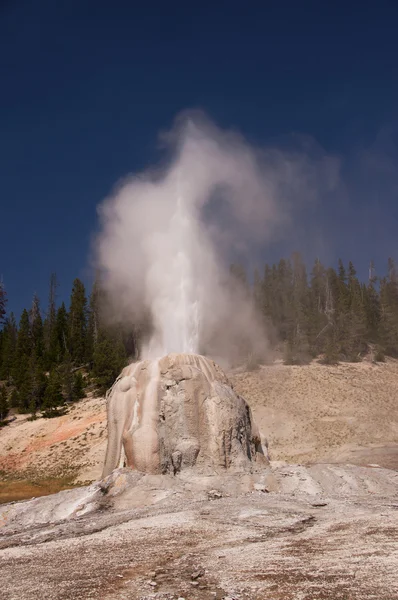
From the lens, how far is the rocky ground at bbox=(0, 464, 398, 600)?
8.30 m

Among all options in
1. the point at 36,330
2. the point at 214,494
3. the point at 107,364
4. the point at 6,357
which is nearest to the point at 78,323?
the point at 36,330

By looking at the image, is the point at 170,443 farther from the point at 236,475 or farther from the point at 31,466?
the point at 31,466

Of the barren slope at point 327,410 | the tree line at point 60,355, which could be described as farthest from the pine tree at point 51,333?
the barren slope at point 327,410

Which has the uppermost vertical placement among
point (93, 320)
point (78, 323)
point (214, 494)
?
point (93, 320)

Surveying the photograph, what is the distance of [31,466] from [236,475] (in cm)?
2657

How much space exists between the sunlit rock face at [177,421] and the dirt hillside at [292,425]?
1619 centimetres

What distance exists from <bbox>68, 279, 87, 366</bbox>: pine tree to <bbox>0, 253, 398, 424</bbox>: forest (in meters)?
0.14

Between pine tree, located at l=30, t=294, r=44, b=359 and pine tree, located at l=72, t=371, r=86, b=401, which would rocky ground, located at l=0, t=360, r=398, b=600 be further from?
pine tree, located at l=30, t=294, r=44, b=359

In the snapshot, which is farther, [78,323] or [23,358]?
[78,323]

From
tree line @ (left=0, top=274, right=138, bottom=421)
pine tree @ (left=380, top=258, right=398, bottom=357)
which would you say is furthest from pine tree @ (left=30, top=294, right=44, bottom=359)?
pine tree @ (left=380, top=258, right=398, bottom=357)

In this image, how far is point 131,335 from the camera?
3007 inches

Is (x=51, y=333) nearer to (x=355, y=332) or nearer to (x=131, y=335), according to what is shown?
(x=131, y=335)

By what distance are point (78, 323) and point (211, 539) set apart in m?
71.1

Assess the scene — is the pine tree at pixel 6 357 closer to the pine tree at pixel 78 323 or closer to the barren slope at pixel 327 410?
the pine tree at pixel 78 323
